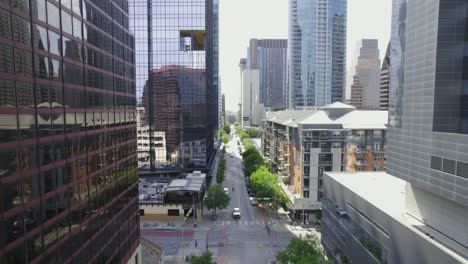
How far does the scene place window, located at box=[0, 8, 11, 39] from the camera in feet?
51.5

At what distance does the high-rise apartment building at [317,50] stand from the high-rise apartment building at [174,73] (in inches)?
3826

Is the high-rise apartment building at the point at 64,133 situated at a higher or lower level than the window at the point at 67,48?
lower

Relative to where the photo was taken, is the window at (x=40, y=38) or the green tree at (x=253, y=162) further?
the green tree at (x=253, y=162)

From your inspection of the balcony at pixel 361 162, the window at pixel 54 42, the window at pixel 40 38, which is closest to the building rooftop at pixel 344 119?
the balcony at pixel 361 162

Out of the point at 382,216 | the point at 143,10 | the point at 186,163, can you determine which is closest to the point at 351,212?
the point at 382,216

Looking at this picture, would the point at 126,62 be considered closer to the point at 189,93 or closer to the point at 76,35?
the point at 76,35

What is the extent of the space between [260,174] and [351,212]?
38155 mm

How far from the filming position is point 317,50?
168 m

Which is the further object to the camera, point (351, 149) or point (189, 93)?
point (189, 93)

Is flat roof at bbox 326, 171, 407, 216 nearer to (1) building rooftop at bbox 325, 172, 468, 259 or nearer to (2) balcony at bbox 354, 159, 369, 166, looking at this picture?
(1) building rooftop at bbox 325, 172, 468, 259

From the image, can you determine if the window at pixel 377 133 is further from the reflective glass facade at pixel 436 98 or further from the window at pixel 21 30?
the window at pixel 21 30

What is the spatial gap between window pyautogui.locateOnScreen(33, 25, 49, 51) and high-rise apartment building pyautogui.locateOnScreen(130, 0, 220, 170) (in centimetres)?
6422

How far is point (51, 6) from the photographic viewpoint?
67.2 ft

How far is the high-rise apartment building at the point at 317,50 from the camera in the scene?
544ft
